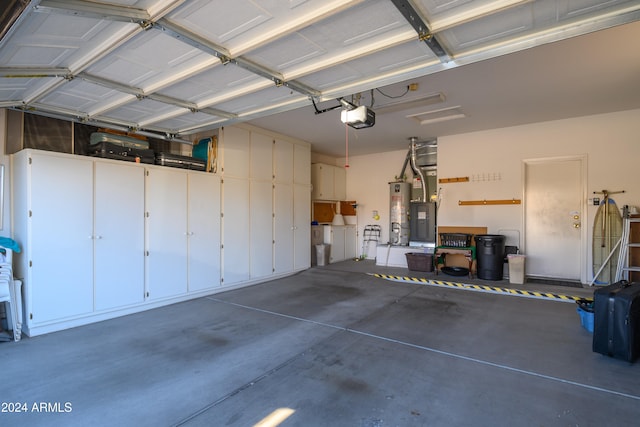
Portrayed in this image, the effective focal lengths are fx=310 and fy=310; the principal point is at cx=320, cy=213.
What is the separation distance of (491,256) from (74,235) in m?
6.56

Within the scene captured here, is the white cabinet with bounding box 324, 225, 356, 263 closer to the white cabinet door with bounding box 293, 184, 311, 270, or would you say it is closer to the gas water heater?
the white cabinet door with bounding box 293, 184, 311, 270

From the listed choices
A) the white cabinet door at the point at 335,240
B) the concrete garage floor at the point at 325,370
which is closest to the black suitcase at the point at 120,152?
the concrete garage floor at the point at 325,370

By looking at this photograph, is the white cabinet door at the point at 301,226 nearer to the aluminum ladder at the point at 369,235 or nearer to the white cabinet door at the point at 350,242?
the white cabinet door at the point at 350,242

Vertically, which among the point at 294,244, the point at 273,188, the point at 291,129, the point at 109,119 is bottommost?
the point at 294,244

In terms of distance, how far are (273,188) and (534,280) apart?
5.32 meters

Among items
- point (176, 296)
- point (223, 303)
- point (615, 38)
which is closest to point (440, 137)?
point (615, 38)

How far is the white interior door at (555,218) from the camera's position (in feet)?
18.6

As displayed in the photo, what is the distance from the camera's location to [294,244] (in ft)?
22.5

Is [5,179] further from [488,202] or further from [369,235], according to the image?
[488,202]

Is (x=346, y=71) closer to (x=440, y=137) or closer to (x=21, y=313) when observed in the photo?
(x=21, y=313)

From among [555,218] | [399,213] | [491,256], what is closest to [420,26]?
[491,256]

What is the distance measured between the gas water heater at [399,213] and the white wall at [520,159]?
2.94 ft

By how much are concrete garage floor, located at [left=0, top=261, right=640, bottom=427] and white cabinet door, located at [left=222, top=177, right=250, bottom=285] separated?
3.96ft

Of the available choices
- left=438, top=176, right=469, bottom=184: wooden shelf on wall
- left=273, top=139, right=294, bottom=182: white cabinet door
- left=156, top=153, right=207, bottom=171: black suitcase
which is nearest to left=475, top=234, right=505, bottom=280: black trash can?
left=438, top=176, right=469, bottom=184: wooden shelf on wall
